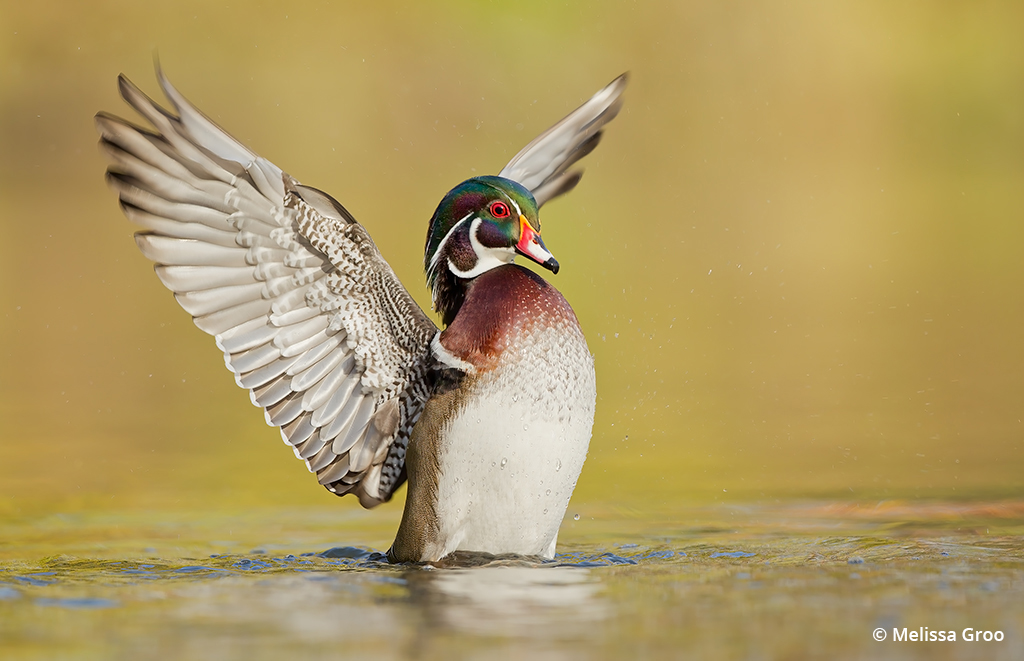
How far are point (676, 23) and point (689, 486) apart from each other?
17.4 m

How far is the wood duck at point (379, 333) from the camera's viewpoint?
5383mm

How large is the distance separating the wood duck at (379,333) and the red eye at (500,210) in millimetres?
10

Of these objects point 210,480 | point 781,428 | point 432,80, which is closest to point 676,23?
point 432,80

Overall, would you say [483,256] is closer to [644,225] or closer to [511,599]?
[511,599]

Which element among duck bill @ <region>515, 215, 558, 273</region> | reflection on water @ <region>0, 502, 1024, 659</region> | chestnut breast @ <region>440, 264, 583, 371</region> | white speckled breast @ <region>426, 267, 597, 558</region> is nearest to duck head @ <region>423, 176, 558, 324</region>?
duck bill @ <region>515, 215, 558, 273</region>

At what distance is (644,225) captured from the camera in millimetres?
17234

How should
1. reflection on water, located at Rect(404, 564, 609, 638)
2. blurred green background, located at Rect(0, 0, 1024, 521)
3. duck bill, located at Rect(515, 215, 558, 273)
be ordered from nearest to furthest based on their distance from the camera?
1. reflection on water, located at Rect(404, 564, 609, 638)
2. duck bill, located at Rect(515, 215, 558, 273)
3. blurred green background, located at Rect(0, 0, 1024, 521)

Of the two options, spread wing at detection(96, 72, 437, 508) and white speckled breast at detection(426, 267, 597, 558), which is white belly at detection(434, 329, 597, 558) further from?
spread wing at detection(96, 72, 437, 508)

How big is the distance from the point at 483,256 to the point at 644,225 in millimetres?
11648

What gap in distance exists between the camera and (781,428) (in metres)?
8.27

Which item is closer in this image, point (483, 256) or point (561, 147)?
point (483, 256)

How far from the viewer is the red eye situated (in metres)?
5.68

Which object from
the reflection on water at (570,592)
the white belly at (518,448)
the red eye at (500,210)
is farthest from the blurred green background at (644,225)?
the red eye at (500,210)

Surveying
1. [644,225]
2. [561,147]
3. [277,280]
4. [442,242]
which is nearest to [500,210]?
[442,242]
